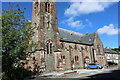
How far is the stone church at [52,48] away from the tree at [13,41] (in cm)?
601

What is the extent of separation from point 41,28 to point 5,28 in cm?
1282

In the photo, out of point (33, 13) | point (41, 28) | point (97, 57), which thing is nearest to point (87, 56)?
point (97, 57)

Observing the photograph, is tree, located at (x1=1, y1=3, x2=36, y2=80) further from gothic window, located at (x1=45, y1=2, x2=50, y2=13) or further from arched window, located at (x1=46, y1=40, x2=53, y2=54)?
gothic window, located at (x1=45, y1=2, x2=50, y2=13)

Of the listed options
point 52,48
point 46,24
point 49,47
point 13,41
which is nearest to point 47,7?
point 46,24

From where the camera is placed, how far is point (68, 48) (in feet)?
96.3

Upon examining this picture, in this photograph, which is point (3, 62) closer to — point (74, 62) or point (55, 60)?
point (55, 60)

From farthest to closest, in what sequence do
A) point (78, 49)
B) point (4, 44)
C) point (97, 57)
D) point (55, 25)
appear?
1. point (97, 57)
2. point (78, 49)
3. point (55, 25)
4. point (4, 44)

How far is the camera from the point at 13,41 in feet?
37.9

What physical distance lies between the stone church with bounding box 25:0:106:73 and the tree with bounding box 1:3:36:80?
601cm

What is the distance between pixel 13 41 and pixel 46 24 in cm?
1439

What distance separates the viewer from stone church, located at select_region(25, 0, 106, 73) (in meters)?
22.9

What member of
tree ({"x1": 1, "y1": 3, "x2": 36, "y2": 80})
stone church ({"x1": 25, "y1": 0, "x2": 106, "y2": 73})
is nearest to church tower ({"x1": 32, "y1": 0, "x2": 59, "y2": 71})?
stone church ({"x1": 25, "y1": 0, "x2": 106, "y2": 73})

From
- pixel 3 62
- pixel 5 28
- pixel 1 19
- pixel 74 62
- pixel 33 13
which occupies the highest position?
pixel 33 13

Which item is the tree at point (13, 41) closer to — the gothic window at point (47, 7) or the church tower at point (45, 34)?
the church tower at point (45, 34)
